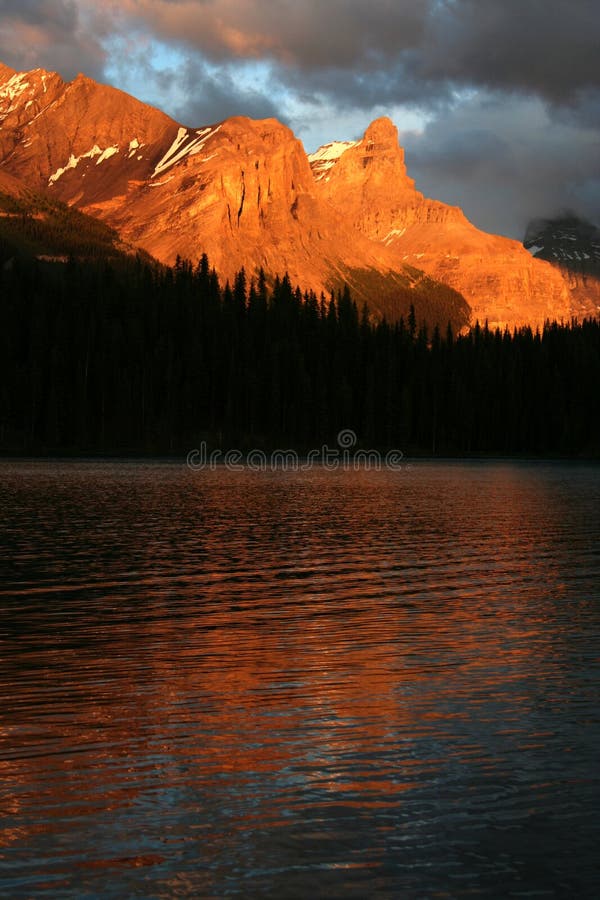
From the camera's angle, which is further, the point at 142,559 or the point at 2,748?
the point at 142,559

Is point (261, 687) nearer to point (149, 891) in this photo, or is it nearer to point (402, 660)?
point (402, 660)

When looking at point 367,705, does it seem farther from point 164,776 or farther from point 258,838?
point 258,838

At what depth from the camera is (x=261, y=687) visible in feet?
57.7

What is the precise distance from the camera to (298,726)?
49.5ft

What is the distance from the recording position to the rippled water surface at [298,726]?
33.4 ft

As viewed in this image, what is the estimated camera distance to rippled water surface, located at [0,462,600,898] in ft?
33.4

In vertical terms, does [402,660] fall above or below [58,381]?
below

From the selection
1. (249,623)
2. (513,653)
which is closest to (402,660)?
(513,653)

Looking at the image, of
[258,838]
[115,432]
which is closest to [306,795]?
[258,838]

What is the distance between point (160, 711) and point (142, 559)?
21.2 metres

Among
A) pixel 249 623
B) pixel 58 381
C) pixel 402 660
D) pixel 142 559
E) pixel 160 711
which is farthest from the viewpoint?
pixel 58 381

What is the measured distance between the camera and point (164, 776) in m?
12.8

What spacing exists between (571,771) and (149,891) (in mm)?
5985

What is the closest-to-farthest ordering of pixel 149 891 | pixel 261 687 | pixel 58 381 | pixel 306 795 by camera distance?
pixel 149 891 < pixel 306 795 < pixel 261 687 < pixel 58 381
